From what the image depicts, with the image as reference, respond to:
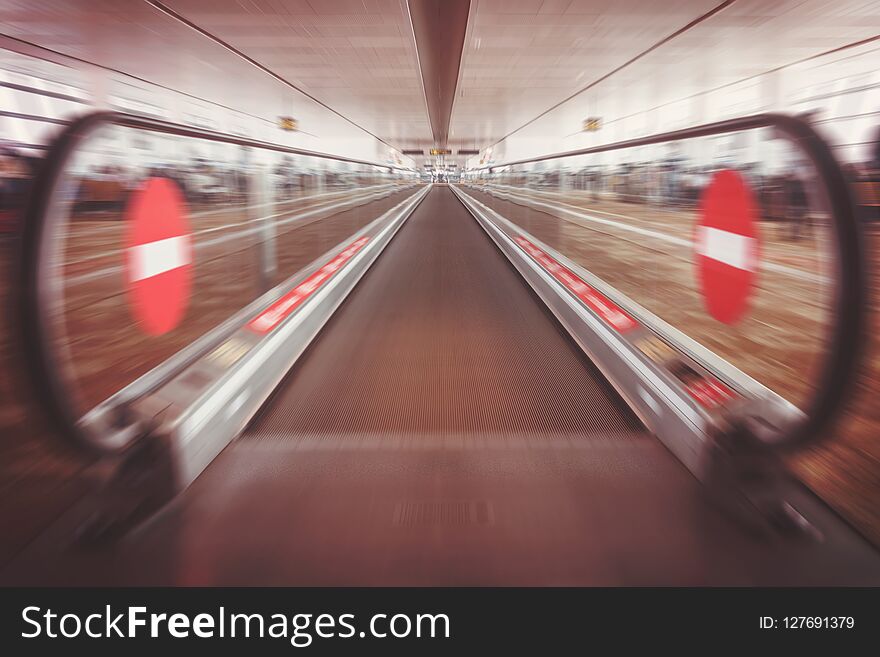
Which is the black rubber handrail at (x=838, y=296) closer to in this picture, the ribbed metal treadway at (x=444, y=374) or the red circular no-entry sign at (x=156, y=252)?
the ribbed metal treadway at (x=444, y=374)

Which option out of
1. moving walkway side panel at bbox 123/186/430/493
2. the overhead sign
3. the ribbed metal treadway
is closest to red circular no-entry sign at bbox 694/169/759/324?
the ribbed metal treadway

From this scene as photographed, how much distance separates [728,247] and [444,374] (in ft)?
5.27

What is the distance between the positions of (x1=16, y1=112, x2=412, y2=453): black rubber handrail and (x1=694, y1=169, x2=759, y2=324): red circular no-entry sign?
2.30 meters

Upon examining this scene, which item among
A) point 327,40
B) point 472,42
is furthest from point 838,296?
point 327,40

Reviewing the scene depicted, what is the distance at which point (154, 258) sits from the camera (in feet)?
6.98

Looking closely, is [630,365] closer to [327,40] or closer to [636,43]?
[636,43]

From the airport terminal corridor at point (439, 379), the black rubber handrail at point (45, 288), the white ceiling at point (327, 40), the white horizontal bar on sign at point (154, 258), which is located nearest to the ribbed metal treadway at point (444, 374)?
the airport terminal corridor at point (439, 379)

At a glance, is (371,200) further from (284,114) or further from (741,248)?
(284,114)

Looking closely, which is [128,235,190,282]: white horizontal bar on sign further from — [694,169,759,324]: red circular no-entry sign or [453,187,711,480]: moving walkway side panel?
[694,169,759,324]: red circular no-entry sign

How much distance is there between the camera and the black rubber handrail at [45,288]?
1372 mm

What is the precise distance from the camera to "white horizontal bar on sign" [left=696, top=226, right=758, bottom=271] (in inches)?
80.6

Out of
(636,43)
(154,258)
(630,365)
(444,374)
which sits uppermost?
(636,43)

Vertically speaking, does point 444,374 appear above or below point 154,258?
below

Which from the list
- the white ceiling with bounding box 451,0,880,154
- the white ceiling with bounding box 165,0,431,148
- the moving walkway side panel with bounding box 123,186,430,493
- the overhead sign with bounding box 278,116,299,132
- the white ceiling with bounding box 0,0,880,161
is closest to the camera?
the moving walkway side panel with bounding box 123,186,430,493
